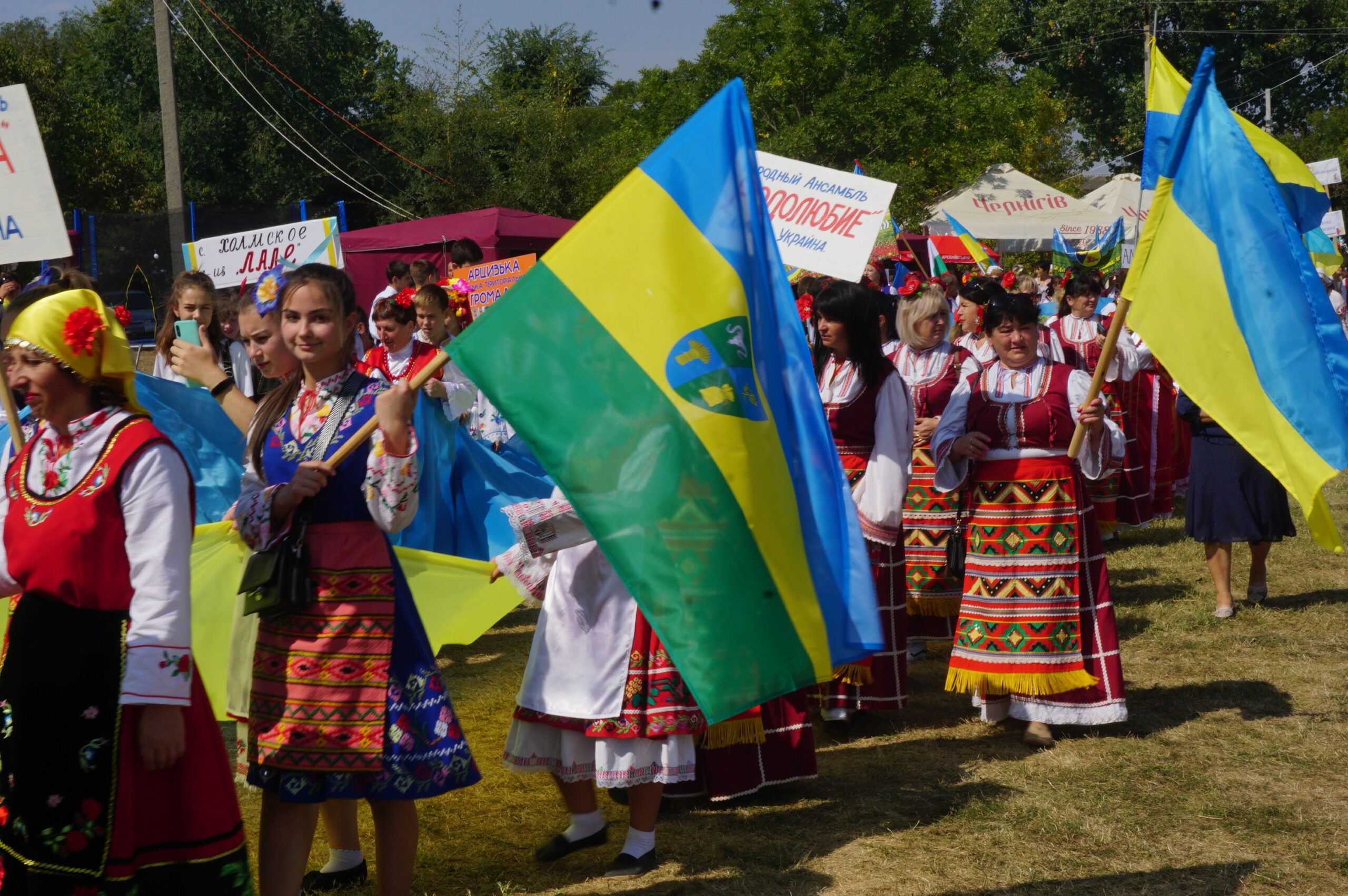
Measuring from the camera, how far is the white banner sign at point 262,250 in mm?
9070

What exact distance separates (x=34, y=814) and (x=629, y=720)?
1693 millimetres

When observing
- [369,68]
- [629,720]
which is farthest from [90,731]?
[369,68]

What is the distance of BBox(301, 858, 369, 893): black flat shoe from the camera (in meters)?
3.73

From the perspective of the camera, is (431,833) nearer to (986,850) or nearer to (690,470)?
(986,850)

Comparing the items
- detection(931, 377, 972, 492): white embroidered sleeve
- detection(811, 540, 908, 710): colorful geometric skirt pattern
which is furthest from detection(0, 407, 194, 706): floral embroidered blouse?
detection(931, 377, 972, 492): white embroidered sleeve

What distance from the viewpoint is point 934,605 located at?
21.2 ft

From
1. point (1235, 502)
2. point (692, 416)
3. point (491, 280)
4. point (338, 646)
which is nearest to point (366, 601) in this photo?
point (338, 646)

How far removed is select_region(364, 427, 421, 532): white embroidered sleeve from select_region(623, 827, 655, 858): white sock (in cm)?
149

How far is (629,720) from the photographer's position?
3781 millimetres

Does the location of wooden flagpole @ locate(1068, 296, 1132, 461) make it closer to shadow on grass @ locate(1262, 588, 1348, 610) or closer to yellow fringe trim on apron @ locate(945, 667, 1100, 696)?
yellow fringe trim on apron @ locate(945, 667, 1100, 696)

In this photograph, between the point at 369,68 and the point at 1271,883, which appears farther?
the point at 369,68

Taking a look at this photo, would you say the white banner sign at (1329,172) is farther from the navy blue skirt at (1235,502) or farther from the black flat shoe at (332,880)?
the black flat shoe at (332,880)

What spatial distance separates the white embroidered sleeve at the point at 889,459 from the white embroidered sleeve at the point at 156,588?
309 cm

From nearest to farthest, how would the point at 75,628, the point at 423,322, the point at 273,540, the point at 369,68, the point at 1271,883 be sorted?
the point at 75,628, the point at 273,540, the point at 1271,883, the point at 423,322, the point at 369,68
